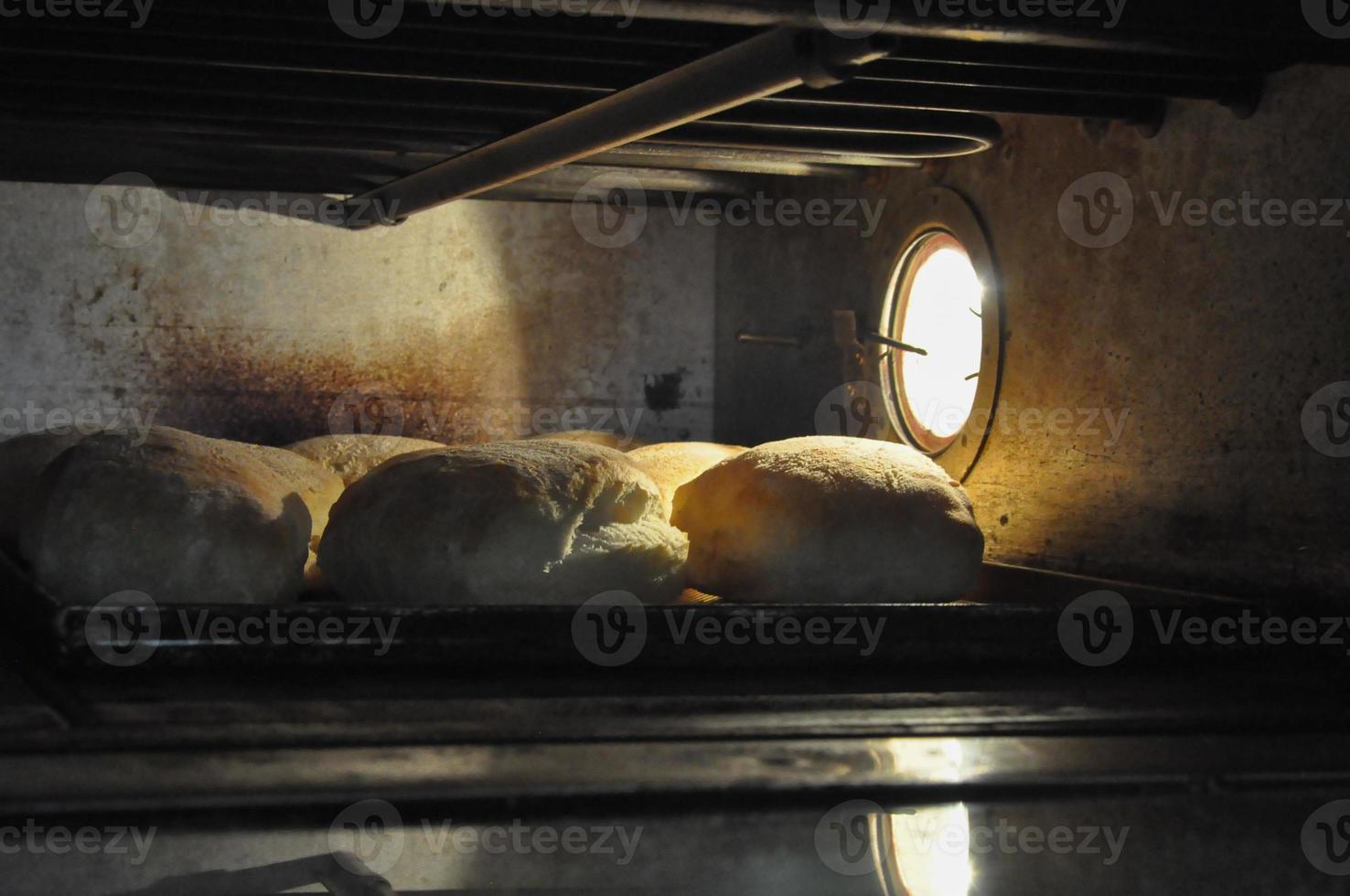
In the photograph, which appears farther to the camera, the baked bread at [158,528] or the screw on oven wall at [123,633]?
the baked bread at [158,528]

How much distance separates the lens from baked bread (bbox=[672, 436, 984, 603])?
153cm

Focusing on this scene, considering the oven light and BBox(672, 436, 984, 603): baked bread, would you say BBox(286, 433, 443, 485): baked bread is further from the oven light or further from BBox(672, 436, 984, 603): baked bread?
the oven light

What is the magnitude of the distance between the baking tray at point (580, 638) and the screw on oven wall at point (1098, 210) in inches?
28.0

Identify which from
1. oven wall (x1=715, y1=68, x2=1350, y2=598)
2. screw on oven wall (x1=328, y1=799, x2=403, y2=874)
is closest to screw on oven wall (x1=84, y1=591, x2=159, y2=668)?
screw on oven wall (x1=328, y1=799, x2=403, y2=874)

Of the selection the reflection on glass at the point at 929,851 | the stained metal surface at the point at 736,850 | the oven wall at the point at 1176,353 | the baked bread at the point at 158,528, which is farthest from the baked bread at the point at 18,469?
the oven wall at the point at 1176,353

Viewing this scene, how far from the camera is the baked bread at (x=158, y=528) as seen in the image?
52.8 inches

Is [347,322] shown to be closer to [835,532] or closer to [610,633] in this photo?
[835,532]

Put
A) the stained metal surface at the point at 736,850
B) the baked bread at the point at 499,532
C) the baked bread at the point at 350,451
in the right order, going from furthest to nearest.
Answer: the baked bread at the point at 350,451 < the baked bread at the point at 499,532 < the stained metal surface at the point at 736,850

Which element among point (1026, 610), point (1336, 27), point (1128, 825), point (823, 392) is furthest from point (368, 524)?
point (823, 392)

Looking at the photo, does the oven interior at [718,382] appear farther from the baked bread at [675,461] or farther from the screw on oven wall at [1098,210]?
the baked bread at [675,461]

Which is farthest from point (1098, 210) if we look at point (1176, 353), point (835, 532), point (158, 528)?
point (158, 528)

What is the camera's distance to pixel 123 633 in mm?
1094

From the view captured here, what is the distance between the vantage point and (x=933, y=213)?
2309 mm

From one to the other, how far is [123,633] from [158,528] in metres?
0.28
